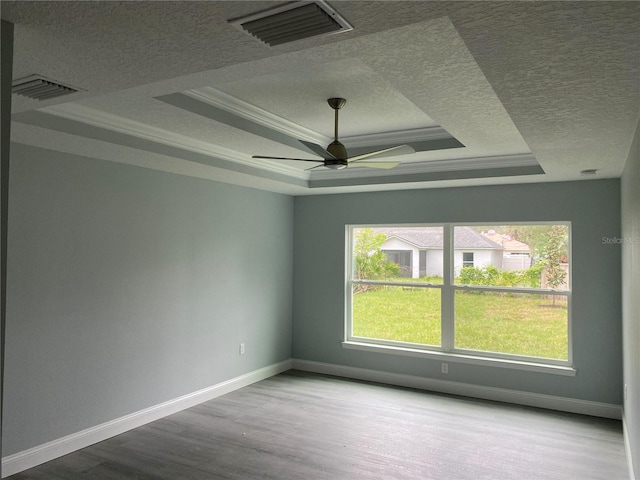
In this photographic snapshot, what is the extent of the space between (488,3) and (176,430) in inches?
156

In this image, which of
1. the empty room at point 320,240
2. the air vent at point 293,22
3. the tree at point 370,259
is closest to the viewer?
the air vent at point 293,22

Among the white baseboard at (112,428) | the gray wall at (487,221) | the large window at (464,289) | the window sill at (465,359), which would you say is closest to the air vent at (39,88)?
the white baseboard at (112,428)

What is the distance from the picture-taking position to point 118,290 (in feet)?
13.3

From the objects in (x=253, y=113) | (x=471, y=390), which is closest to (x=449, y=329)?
(x=471, y=390)

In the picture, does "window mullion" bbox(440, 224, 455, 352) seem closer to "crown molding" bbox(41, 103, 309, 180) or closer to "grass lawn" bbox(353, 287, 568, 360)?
"grass lawn" bbox(353, 287, 568, 360)

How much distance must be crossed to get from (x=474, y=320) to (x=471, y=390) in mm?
727

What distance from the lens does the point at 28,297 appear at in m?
3.40

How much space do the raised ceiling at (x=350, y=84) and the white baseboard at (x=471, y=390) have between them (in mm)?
2128

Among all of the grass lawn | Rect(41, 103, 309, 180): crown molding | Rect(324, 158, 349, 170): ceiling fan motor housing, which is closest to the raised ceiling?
Rect(41, 103, 309, 180): crown molding

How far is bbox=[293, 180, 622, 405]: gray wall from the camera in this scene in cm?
458

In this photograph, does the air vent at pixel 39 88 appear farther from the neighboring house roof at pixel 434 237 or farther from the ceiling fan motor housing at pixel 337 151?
the neighboring house roof at pixel 434 237

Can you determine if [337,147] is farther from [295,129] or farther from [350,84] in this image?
[295,129]

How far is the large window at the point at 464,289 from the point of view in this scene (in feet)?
16.2

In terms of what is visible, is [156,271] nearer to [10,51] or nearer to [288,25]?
[10,51]
